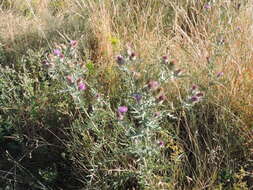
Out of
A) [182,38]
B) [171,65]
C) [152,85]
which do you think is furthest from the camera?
[182,38]

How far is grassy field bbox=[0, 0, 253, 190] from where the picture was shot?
175cm

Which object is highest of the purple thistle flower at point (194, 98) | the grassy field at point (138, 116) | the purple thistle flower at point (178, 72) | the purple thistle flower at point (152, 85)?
the purple thistle flower at point (152, 85)

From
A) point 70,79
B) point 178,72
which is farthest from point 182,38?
point 70,79

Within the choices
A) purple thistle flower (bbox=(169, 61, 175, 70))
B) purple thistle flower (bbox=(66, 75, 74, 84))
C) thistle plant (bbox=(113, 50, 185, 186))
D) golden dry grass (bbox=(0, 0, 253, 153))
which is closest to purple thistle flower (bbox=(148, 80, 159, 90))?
thistle plant (bbox=(113, 50, 185, 186))

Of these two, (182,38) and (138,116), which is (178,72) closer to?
(138,116)

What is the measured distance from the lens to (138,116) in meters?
1.59

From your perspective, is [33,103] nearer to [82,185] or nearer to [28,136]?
[28,136]

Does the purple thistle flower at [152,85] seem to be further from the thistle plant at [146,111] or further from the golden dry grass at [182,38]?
the golden dry grass at [182,38]

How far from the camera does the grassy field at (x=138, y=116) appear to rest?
69.0 inches

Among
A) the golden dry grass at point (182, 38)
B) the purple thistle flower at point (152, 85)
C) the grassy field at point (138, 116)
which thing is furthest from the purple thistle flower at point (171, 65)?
the golden dry grass at point (182, 38)

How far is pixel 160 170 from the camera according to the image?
182 centimetres

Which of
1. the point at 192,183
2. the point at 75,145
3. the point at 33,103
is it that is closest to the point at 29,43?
the point at 33,103

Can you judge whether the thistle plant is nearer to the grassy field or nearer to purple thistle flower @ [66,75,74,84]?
the grassy field

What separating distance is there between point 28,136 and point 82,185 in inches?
22.3
